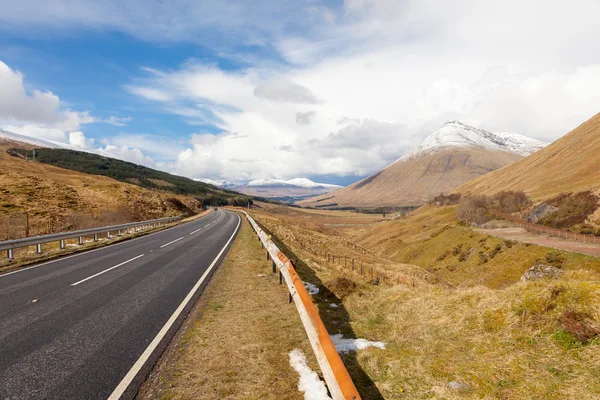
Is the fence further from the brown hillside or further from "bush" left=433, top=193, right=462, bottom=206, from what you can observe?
"bush" left=433, top=193, right=462, bottom=206

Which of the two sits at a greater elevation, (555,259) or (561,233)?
(561,233)

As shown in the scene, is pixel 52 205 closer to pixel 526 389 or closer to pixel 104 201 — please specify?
pixel 104 201

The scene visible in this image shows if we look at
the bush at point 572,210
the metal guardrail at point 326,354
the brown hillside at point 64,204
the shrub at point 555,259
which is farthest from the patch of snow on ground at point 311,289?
the bush at point 572,210

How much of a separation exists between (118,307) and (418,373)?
676cm

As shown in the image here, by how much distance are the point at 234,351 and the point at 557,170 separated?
4871 inches

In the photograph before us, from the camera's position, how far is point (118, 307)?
290 inches

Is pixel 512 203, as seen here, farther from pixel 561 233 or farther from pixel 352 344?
pixel 352 344

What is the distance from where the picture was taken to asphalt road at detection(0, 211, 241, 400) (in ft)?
13.9

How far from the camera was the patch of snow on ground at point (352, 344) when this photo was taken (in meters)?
5.27

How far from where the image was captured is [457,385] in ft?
12.9

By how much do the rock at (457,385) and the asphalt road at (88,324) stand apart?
4108 millimetres

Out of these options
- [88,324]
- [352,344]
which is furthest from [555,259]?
[88,324]

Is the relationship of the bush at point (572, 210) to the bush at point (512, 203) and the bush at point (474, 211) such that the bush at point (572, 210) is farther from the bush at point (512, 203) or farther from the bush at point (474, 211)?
the bush at point (474, 211)

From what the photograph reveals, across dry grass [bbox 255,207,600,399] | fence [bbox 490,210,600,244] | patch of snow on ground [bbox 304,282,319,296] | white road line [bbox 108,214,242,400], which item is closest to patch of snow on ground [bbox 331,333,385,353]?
dry grass [bbox 255,207,600,399]
